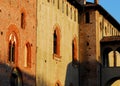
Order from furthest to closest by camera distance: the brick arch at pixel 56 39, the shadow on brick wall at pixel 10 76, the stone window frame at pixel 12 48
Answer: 1. the brick arch at pixel 56 39
2. the stone window frame at pixel 12 48
3. the shadow on brick wall at pixel 10 76

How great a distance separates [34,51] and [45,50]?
5.53 ft

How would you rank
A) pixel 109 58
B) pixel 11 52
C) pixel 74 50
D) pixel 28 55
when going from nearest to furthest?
pixel 11 52 < pixel 28 55 < pixel 74 50 < pixel 109 58

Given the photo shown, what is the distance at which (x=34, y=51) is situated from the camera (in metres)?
24.4

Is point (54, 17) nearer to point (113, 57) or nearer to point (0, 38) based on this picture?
point (0, 38)

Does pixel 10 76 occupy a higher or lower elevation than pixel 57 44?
lower

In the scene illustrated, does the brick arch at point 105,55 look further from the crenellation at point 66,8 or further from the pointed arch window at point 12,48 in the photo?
the pointed arch window at point 12,48

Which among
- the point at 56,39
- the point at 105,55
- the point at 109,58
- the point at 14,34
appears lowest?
the point at 109,58

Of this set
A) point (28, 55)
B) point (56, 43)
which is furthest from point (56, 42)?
point (28, 55)

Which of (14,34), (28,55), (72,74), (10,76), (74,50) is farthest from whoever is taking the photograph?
(74,50)

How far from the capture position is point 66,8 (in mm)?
30469

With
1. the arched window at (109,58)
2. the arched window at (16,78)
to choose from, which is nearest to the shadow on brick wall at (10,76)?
the arched window at (16,78)

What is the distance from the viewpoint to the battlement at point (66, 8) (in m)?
28.3

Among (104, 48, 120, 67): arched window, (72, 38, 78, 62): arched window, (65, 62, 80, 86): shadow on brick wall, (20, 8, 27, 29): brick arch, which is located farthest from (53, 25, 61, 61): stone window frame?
(104, 48, 120, 67): arched window

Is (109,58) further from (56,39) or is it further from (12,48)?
(12,48)
